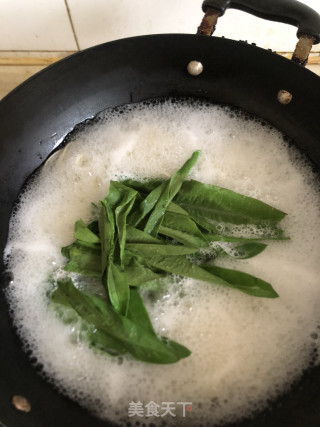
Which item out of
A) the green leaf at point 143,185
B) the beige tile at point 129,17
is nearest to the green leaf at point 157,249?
the green leaf at point 143,185

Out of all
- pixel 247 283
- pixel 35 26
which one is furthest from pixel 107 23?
pixel 247 283

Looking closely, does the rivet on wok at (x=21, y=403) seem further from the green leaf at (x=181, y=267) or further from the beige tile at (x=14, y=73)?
the beige tile at (x=14, y=73)

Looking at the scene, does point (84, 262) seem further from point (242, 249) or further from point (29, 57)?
point (29, 57)

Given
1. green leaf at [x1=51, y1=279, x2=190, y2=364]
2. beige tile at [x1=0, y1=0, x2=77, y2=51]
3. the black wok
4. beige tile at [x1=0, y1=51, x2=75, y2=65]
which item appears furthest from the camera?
beige tile at [x1=0, y1=51, x2=75, y2=65]

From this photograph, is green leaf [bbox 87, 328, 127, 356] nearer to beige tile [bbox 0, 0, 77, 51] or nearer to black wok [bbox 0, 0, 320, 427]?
black wok [bbox 0, 0, 320, 427]

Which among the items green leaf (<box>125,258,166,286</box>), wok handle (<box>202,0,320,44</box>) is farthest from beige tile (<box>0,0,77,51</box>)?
green leaf (<box>125,258,166,286</box>)

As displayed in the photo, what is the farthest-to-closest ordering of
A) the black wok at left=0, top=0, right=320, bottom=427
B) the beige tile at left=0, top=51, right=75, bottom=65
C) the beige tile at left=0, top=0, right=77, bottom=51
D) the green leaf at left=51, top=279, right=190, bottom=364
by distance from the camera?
1. the beige tile at left=0, top=51, right=75, bottom=65
2. the beige tile at left=0, top=0, right=77, bottom=51
3. the black wok at left=0, top=0, right=320, bottom=427
4. the green leaf at left=51, top=279, right=190, bottom=364
